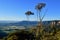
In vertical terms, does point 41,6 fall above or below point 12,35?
above

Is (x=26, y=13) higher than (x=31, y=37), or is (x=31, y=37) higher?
(x=26, y=13)

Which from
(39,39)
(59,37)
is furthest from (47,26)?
(59,37)

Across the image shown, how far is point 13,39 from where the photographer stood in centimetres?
1011

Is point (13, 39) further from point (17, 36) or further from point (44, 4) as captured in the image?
point (44, 4)

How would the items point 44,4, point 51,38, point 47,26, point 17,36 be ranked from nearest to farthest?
point 17,36, point 51,38, point 47,26, point 44,4

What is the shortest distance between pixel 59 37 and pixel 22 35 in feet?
6.52

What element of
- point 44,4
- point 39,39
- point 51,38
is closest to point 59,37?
point 51,38

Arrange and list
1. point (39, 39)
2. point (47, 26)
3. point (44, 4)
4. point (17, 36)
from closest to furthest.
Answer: point (17, 36) < point (39, 39) < point (47, 26) < point (44, 4)

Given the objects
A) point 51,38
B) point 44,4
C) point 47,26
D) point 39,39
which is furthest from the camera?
point 44,4

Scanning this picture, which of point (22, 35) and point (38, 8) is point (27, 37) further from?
point (38, 8)

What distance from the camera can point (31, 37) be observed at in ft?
34.4

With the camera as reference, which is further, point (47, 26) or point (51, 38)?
point (47, 26)

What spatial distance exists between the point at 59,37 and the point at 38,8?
10268 mm

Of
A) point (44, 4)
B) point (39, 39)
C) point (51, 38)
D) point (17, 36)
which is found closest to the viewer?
point (17, 36)
